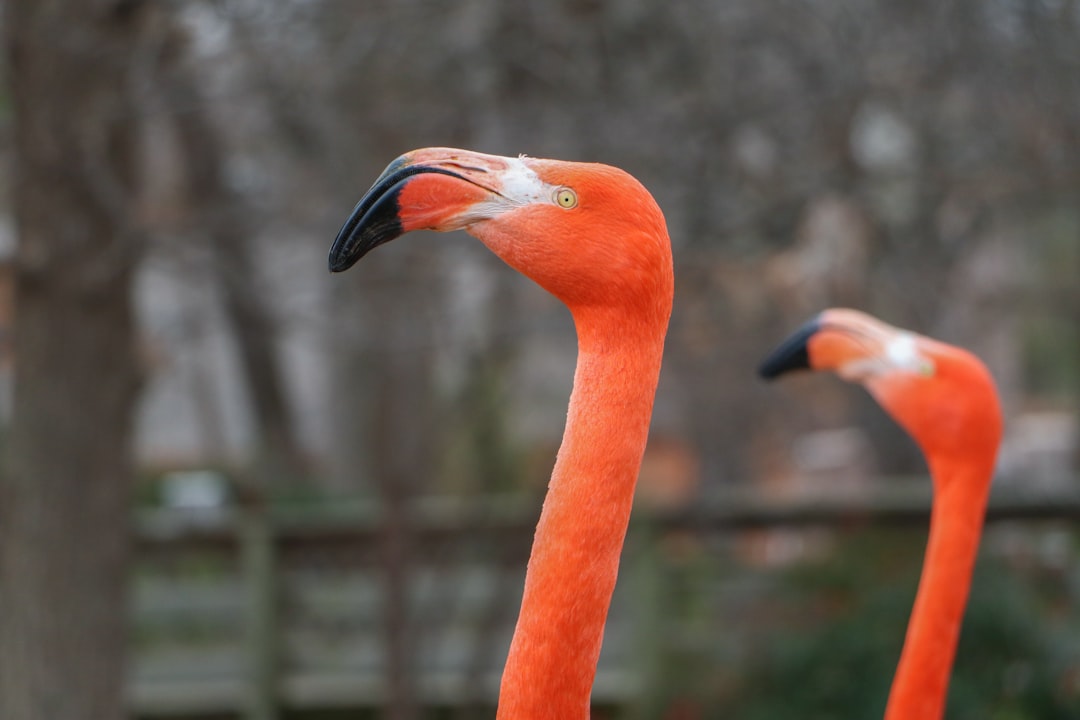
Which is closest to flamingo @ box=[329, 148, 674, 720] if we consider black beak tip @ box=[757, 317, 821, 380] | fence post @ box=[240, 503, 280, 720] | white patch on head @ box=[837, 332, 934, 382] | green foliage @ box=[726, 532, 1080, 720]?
black beak tip @ box=[757, 317, 821, 380]

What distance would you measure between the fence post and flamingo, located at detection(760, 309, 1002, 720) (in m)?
4.83

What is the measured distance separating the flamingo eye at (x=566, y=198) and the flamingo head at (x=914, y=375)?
1302 millimetres

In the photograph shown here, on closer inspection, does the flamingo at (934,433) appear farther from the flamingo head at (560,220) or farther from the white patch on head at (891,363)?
the flamingo head at (560,220)

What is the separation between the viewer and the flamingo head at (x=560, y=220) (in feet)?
6.47

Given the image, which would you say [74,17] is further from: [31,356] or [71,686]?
[71,686]

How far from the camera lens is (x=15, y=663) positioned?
15.9 ft

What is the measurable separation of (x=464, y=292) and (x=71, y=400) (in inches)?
97.4

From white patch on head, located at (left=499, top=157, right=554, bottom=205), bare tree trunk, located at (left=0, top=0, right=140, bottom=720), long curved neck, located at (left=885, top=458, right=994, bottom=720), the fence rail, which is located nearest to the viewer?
white patch on head, located at (left=499, top=157, right=554, bottom=205)

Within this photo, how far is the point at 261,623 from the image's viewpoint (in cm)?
725

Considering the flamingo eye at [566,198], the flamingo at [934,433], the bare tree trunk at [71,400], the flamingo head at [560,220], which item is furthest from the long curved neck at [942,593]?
the bare tree trunk at [71,400]

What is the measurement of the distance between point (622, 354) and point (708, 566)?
5360mm

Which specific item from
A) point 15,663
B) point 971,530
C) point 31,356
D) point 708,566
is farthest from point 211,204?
point 971,530

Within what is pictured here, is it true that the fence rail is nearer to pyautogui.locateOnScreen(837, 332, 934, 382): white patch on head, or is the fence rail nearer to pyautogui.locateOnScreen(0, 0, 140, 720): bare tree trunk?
pyautogui.locateOnScreen(0, 0, 140, 720): bare tree trunk

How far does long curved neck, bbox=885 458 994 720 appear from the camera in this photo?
3.08 meters
